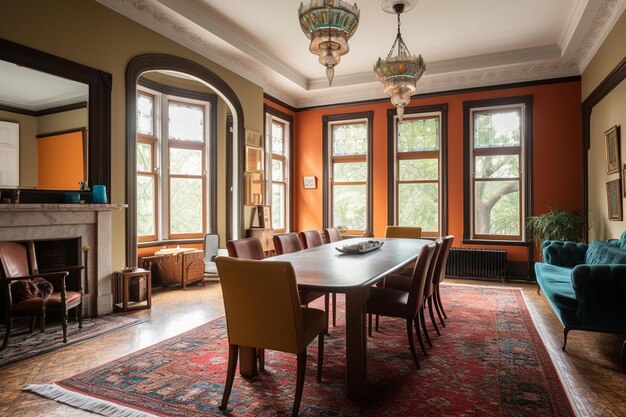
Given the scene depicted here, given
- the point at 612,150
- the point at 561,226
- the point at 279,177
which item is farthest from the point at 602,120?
the point at 279,177

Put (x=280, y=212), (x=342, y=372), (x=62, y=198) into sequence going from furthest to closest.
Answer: (x=280, y=212), (x=62, y=198), (x=342, y=372)

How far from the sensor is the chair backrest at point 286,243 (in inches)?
162

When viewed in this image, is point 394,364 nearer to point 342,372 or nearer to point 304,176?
point 342,372

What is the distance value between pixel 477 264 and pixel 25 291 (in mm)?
6228

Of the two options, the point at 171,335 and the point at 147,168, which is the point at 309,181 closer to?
the point at 147,168

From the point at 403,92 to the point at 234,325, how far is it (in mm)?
3015

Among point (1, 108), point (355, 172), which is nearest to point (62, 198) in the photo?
point (1, 108)

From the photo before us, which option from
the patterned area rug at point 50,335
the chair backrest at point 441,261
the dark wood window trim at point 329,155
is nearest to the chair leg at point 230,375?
the patterned area rug at point 50,335

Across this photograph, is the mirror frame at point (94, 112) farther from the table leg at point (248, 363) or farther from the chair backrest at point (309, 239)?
the table leg at point (248, 363)

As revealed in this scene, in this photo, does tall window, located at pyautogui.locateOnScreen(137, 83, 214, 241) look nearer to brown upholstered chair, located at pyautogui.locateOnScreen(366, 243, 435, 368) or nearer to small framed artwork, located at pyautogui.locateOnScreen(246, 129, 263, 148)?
small framed artwork, located at pyautogui.locateOnScreen(246, 129, 263, 148)

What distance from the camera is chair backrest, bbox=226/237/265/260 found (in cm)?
335

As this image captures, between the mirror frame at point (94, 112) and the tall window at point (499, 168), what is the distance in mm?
5660

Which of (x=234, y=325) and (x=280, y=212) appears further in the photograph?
(x=280, y=212)

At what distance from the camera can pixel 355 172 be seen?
8156mm
